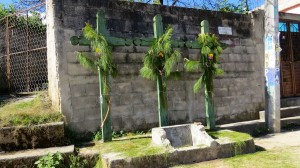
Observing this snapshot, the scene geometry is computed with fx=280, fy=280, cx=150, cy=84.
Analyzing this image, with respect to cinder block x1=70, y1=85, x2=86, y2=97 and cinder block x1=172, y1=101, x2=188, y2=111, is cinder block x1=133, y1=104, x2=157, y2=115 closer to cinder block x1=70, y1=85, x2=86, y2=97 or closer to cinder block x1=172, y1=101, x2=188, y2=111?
cinder block x1=172, y1=101, x2=188, y2=111

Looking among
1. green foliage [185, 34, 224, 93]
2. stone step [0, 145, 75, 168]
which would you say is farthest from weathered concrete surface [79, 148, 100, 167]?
green foliage [185, 34, 224, 93]

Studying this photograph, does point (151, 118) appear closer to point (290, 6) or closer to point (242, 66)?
point (242, 66)

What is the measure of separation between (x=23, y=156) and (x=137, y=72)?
→ 9.86ft

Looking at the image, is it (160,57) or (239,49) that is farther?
(239,49)

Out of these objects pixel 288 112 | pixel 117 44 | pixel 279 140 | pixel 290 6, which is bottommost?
pixel 279 140

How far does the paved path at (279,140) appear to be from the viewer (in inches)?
221

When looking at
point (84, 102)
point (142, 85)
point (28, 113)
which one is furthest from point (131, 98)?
point (28, 113)

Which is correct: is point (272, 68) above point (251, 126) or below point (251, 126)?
above

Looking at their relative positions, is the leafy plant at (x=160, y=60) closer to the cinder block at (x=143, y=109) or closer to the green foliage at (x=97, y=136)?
the cinder block at (x=143, y=109)

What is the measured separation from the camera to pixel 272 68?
689cm

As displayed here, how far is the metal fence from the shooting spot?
22.3 feet

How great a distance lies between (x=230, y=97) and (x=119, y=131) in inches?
129

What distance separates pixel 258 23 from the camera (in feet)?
27.1


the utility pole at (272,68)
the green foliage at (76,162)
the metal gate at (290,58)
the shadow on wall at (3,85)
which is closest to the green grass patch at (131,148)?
the green foliage at (76,162)
